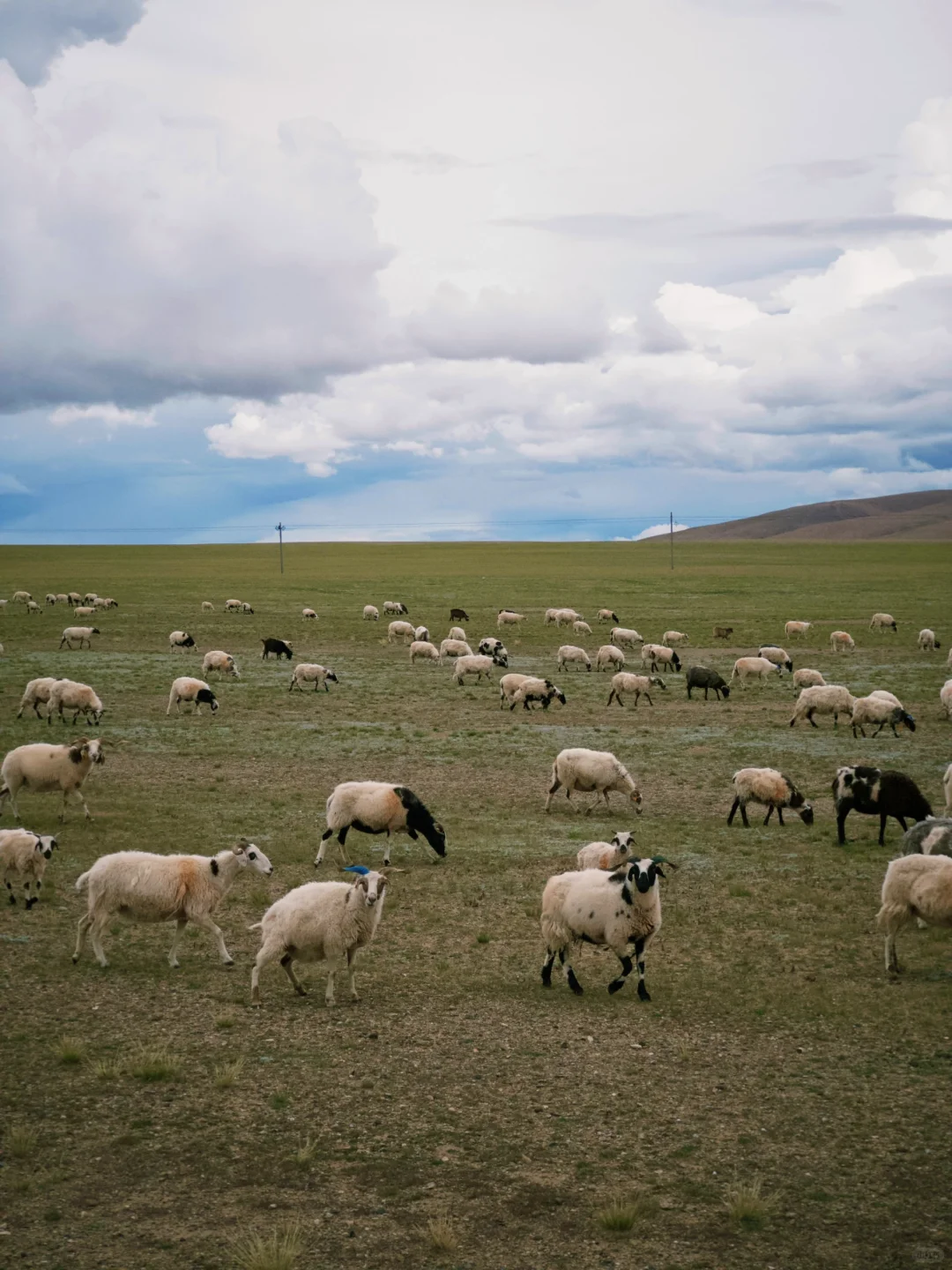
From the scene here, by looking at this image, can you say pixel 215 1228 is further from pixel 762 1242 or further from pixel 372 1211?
pixel 762 1242

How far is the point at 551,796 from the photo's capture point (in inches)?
883

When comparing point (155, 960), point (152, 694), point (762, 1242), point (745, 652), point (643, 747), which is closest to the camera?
point (762, 1242)

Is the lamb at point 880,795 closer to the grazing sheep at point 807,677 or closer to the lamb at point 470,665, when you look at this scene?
the grazing sheep at point 807,677

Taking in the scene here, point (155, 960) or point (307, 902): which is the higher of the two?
point (307, 902)

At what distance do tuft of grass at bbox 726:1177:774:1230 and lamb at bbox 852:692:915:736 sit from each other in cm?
2216

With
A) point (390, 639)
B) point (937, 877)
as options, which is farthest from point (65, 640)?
point (937, 877)

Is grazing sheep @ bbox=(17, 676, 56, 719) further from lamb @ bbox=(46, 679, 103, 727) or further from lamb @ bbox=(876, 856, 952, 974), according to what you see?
lamb @ bbox=(876, 856, 952, 974)

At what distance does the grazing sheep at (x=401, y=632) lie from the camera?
54.5m

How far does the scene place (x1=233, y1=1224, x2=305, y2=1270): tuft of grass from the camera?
7.06 meters

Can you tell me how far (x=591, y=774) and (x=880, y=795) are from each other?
5.02 meters

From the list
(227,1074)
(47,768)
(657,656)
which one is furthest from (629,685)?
(227,1074)

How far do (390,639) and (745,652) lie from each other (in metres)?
17.1

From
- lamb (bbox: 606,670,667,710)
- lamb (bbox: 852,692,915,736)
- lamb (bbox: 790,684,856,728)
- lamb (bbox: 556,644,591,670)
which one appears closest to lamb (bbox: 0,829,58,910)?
lamb (bbox: 852,692,915,736)

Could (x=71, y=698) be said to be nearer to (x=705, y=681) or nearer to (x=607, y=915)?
(x=705, y=681)
